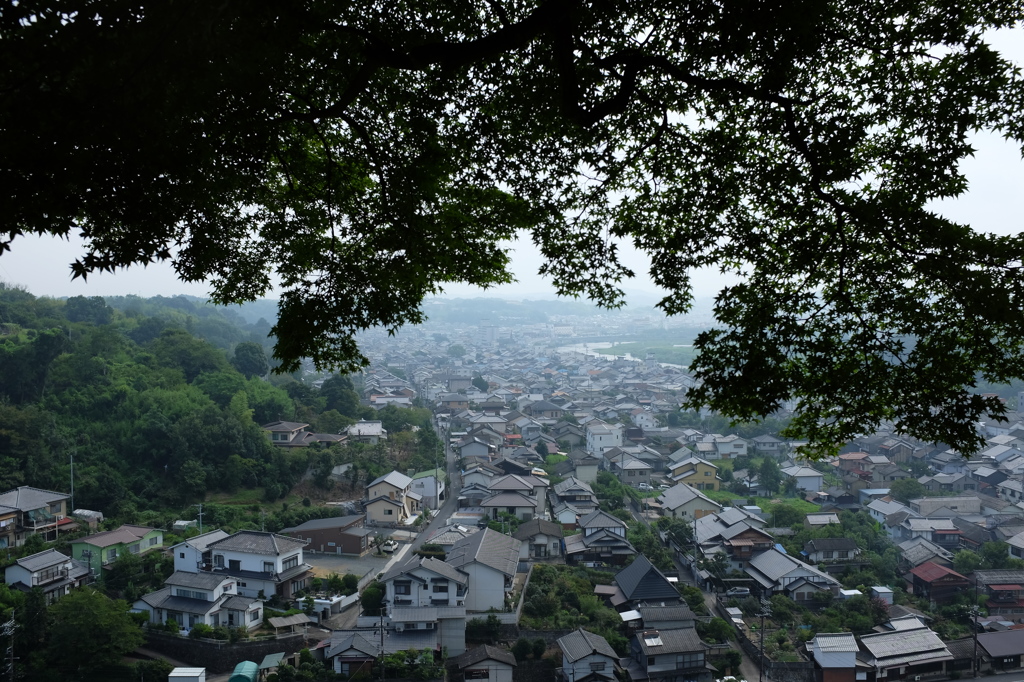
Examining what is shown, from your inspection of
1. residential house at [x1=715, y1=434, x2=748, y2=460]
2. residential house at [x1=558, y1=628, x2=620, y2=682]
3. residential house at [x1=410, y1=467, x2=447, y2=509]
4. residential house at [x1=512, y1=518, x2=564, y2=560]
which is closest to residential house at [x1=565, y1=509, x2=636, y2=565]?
residential house at [x1=512, y1=518, x2=564, y2=560]

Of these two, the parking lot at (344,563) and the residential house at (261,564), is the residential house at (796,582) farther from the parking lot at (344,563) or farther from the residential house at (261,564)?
the residential house at (261,564)

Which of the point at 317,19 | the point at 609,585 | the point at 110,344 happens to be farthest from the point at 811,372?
the point at 110,344

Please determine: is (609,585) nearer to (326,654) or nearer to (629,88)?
(326,654)

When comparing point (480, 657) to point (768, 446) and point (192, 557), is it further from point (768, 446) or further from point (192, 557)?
point (768, 446)

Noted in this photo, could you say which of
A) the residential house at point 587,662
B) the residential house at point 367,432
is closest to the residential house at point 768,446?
the residential house at point 367,432

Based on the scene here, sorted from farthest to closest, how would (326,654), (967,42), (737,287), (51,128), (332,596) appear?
(332,596)
(326,654)
(737,287)
(967,42)
(51,128)

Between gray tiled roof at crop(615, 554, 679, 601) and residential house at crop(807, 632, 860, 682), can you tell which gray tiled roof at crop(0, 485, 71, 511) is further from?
residential house at crop(807, 632, 860, 682)

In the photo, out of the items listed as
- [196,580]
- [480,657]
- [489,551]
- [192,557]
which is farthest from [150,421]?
[480,657]
